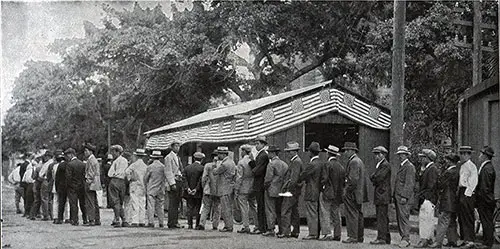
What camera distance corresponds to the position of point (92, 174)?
11.0m

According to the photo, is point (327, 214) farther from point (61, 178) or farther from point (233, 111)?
point (61, 178)

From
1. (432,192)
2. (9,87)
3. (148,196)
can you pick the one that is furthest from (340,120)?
(9,87)

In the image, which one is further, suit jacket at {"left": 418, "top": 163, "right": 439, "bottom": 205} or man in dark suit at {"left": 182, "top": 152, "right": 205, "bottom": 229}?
man in dark suit at {"left": 182, "top": 152, "right": 205, "bottom": 229}

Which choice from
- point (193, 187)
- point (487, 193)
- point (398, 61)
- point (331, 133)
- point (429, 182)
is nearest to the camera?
point (487, 193)

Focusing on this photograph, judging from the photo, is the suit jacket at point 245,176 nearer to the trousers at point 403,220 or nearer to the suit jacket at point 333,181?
the suit jacket at point 333,181

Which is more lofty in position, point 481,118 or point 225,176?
point 481,118

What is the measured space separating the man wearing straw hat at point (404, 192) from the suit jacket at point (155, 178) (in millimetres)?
3996

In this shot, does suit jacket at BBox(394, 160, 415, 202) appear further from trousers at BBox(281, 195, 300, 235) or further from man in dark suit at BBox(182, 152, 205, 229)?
man in dark suit at BBox(182, 152, 205, 229)

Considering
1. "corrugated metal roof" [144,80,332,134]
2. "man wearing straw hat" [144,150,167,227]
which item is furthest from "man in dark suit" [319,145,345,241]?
"man wearing straw hat" [144,150,167,227]

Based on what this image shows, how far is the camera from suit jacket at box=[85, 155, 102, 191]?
36.0 ft

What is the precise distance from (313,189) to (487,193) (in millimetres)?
2330

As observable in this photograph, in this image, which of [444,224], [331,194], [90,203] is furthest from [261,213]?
[90,203]

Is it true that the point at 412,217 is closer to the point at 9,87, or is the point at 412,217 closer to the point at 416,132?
the point at 416,132

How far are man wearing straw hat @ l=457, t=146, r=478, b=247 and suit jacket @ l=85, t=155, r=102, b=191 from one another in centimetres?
586
